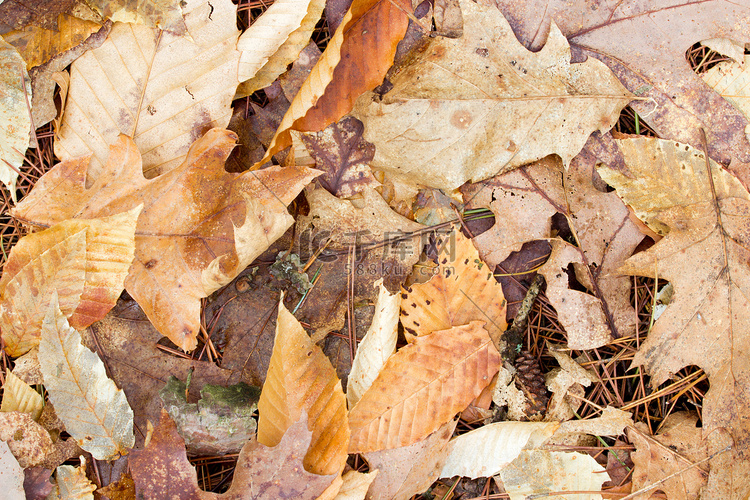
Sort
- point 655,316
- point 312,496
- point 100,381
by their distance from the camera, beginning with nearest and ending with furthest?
point 312,496, point 100,381, point 655,316

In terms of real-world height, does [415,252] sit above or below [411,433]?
above

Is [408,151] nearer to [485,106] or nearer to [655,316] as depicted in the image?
[485,106]

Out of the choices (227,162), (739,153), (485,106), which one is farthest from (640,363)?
(227,162)

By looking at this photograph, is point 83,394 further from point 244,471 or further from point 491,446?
point 491,446

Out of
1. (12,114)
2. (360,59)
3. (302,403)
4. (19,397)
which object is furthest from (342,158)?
(19,397)

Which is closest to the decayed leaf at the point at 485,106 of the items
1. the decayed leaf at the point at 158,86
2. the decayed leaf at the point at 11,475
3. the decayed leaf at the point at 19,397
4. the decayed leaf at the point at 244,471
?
the decayed leaf at the point at 158,86

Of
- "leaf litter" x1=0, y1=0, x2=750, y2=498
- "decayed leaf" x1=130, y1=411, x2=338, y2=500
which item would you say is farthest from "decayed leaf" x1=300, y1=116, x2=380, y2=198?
"decayed leaf" x1=130, y1=411, x2=338, y2=500

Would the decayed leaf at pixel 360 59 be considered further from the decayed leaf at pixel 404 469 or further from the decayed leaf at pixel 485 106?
the decayed leaf at pixel 404 469
